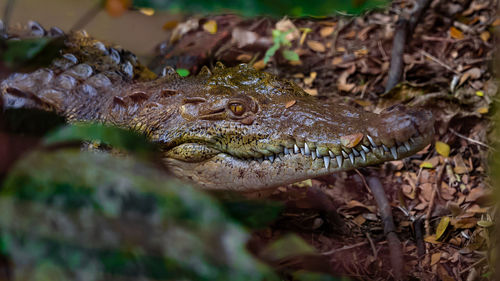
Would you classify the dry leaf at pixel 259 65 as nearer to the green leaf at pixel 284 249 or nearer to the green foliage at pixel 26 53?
the green leaf at pixel 284 249

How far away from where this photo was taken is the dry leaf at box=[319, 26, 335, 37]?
15.0ft

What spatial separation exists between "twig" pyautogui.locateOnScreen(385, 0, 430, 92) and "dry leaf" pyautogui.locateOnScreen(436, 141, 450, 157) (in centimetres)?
65

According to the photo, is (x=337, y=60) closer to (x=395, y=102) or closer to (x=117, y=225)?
(x=395, y=102)

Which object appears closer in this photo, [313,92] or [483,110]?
[483,110]

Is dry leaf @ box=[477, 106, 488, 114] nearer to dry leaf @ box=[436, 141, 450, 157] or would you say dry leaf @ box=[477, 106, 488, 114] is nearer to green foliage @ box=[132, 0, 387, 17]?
dry leaf @ box=[436, 141, 450, 157]

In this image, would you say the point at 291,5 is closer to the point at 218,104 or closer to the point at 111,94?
the point at 218,104

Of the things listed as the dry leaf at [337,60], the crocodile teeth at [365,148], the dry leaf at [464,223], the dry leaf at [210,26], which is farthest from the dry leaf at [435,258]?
the dry leaf at [210,26]

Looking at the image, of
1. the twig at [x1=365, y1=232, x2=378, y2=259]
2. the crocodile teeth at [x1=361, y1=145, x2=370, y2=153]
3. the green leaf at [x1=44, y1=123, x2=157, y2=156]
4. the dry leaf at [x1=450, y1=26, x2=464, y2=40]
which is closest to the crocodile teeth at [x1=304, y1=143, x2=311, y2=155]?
the crocodile teeth at [x1=361, y1=145, x2=370, y2=153]

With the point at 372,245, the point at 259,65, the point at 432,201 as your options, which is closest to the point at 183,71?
the point at 259,65

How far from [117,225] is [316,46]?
3732mm

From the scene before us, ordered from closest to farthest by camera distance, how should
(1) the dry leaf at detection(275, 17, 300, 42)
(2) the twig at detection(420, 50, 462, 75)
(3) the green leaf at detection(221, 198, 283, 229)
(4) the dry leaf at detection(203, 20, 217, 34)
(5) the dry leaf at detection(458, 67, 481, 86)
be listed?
1. (3) the green leaf at detection(221, 198, 283, 229)
2. (5) the dry leaf at detection(458, 67, 481, 86)
3. (2) the twig at detection(420, 50, 462, 75)
4. (1) the dry leaf at detection(275, 17, 300, 42)
5. (4) the dry leaf at detection(203, 20, 217, 34)

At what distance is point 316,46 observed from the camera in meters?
4.49

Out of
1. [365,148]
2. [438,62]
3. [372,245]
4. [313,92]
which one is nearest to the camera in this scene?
[365,148]

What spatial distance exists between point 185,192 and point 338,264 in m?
1.81
